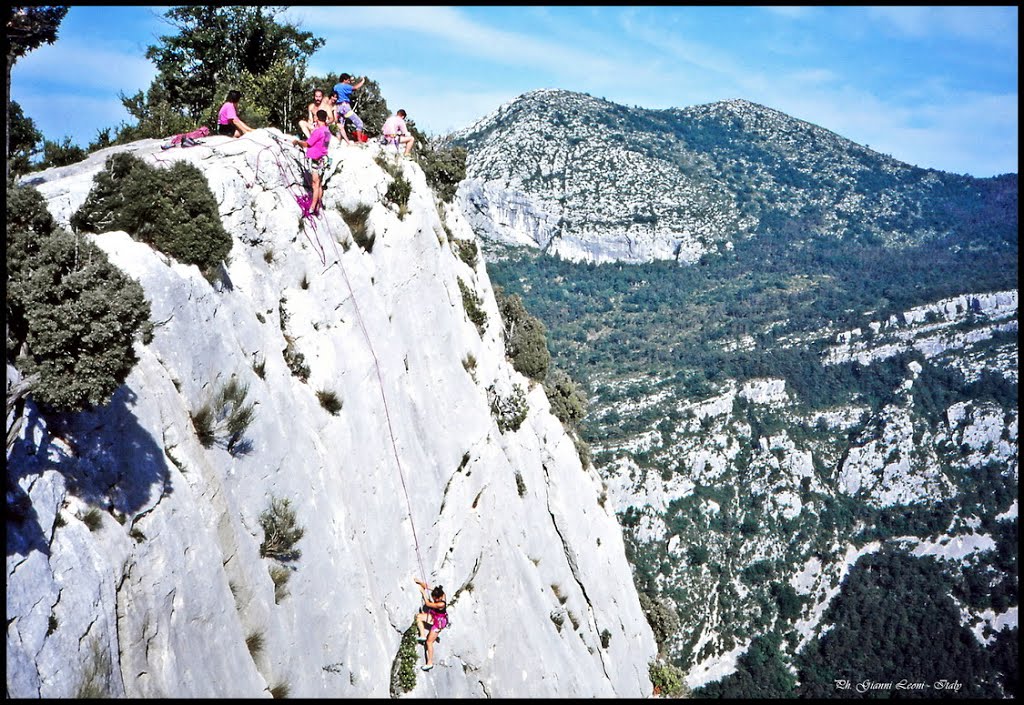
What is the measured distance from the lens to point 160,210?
40.1ft

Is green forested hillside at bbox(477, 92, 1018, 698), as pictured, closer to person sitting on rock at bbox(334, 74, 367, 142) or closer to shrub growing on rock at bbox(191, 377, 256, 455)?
person sitting on rock at bbox(334, 74, 367, 142)

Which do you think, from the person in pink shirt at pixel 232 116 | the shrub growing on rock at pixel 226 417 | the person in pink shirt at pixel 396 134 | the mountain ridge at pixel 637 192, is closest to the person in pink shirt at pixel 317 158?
the person in pink shirt at pixel 232 116

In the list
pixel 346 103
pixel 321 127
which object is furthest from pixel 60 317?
pixel 346 103

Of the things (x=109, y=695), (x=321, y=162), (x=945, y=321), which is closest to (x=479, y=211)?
(x=945, y=321)

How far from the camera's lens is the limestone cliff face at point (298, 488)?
357 inches

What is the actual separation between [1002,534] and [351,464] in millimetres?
103227

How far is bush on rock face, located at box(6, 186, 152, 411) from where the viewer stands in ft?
28.5

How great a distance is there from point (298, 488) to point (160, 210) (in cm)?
545

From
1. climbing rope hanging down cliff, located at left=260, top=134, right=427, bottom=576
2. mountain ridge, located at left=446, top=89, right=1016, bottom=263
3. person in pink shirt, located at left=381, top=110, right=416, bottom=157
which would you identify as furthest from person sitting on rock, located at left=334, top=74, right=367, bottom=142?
mountain ridge, located at left=446, top=89, right=1016, bottom=263

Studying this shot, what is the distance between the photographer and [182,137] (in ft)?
49.8

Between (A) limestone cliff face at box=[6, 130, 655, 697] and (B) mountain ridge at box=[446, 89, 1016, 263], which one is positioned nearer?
(A) limestone cliff face at box=[6, 130, 655, 697]

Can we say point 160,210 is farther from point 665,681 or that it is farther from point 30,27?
point 665,681

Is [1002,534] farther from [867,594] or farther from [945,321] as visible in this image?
[945,321]

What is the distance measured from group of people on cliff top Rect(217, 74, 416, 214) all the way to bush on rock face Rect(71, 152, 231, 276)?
11.0ft
